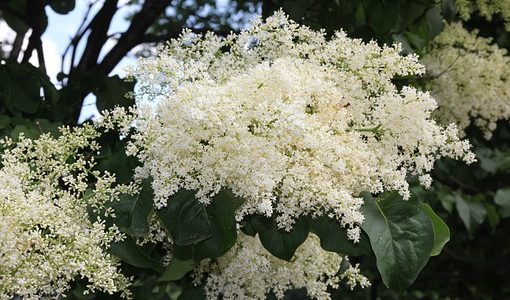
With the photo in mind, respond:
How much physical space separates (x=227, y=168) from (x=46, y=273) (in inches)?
17.0

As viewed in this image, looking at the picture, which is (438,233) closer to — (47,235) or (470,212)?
(47,235)

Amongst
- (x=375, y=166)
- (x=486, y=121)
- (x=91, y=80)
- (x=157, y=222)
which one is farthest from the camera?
(x=486, y=121)

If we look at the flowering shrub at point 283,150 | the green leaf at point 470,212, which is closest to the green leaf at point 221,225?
the flowering shrub at point 283,150

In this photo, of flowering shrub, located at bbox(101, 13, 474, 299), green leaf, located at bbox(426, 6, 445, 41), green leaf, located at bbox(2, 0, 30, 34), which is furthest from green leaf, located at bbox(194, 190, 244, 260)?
green leaf, located at bbox(2, 0, 30, 34)

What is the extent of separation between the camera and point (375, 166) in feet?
5.99

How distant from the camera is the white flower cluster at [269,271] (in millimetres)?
2016

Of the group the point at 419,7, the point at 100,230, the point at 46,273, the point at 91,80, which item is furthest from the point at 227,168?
the point at 419,7

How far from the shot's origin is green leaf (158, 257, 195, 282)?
2.12 m

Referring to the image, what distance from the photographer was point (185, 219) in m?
1.79

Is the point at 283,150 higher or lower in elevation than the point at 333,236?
higher

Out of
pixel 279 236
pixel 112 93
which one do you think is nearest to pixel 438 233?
pixel 279 236

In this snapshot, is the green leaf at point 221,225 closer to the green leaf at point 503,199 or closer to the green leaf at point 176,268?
the green leaf at point 176,268

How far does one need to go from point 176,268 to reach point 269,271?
291mm

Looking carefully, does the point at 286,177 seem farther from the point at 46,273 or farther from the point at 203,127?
A: the point at 46,273
